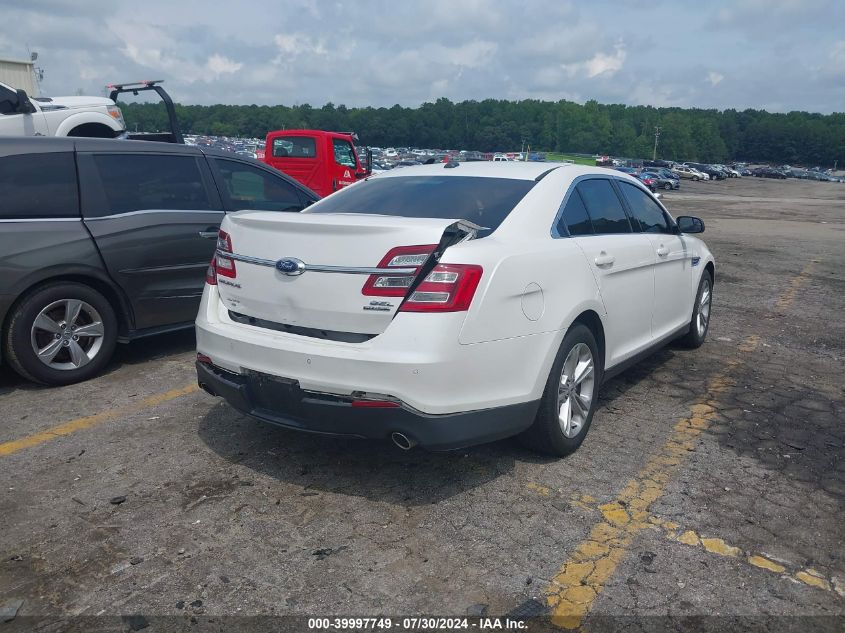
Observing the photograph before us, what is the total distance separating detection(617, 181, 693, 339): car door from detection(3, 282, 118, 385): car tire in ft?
12.4

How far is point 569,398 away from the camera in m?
3.88

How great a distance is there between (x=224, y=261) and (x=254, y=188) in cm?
277

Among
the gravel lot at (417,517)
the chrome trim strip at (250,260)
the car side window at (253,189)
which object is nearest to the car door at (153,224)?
the car side window at (253,189)

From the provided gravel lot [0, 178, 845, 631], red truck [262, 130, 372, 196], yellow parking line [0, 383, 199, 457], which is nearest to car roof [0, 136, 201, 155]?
gravel lot [0, 178, 845, 631]

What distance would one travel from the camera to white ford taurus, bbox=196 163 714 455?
3.15 m

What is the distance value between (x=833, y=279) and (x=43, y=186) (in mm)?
10536

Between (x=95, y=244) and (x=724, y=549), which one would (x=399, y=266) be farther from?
(x=95, y=244)

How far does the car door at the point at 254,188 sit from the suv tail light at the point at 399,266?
3303 millimetres

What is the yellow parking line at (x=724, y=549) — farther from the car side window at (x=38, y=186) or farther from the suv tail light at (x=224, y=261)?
the car side window at (x=38, y=186)

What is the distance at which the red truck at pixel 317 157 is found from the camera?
15148 millimetres

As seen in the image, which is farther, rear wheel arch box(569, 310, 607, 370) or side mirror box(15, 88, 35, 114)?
side mirror box(15, 88, 35, 114)

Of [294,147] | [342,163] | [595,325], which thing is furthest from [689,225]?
[294,147]

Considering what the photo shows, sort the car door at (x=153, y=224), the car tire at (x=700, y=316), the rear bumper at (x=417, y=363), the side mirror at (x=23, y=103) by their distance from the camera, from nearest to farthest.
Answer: the rear bumper at (x=417, y=363)
the car door at (x=153, y=224)
the car tire at (x=700, y=316)
the side mirror at (x=23, y=103)

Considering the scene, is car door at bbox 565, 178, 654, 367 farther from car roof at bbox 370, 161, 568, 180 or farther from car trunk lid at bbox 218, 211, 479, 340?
car trunk lid at bbox 218, 211, 479, 340
